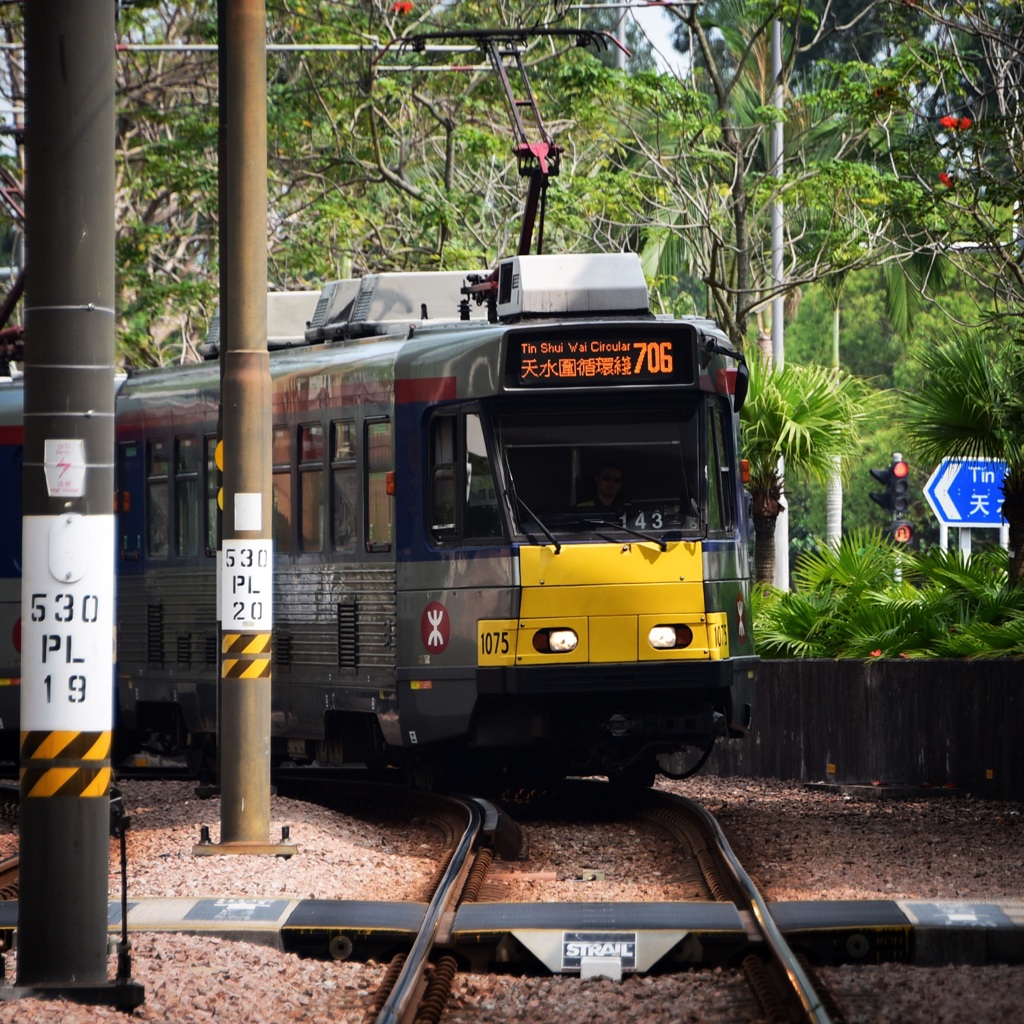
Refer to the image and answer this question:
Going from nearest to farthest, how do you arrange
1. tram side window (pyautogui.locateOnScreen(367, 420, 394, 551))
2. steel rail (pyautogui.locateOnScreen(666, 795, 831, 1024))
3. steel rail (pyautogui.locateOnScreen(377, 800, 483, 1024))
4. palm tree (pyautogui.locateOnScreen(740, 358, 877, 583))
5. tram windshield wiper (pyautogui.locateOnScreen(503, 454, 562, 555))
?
steel rail (pyautogui.locateOnScreen(666, 795, 831, 1024))
steel rail (pyautogui.locateOnScreen(377, 800, 483, 1024))
tram windshield wiper (pyautogui.locateOnScreen(503, 454, 562, 555))
tram side window (pyautogui.locateOnScreen(367, 420, 394, 551))
palm tree (pyautogui.locateOnScreen(740, 358, 877, 583))

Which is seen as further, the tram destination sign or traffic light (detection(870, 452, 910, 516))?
traffic light (detection(870, 452, 910, 516))

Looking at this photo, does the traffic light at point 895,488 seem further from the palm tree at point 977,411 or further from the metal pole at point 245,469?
the metal pole at point 245,469

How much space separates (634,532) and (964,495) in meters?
8.84

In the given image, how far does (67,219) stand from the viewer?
7.77 m

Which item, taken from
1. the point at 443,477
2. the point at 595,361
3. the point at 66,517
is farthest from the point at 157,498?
the point at 66,517

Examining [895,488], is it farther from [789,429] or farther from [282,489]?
[282,489]

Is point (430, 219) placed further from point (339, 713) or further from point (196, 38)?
point (339, 713)

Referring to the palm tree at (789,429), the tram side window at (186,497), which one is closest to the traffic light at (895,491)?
the palm tree at (789,429)

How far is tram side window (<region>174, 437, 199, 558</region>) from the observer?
1700 cm

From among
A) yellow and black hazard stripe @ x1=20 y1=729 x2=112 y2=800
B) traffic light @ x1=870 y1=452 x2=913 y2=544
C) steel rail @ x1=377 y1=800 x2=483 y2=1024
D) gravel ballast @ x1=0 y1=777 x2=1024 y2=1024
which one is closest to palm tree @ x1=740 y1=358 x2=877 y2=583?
gravel ballast @ x1=0 y1=777 x2=1024 y2=1024

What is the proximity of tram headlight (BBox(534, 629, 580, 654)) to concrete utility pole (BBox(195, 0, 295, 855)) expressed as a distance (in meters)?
2.00

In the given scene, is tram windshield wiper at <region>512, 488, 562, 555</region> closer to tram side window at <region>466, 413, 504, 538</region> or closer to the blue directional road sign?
tram side window at <region>466, 413, 504, 538</region>

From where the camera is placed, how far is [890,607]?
19.0 meters

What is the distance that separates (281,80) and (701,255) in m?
7.43
